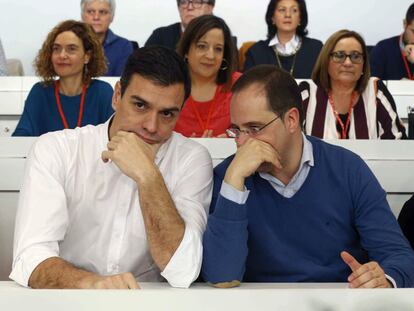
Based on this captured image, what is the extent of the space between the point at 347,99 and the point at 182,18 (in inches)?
50.4

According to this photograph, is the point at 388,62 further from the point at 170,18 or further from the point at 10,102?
the point at 10,102

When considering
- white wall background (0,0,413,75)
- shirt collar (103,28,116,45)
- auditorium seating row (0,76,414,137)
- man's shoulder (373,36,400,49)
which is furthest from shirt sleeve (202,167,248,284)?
white wall background (0,0,413,75)

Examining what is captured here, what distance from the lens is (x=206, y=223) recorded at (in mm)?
1789

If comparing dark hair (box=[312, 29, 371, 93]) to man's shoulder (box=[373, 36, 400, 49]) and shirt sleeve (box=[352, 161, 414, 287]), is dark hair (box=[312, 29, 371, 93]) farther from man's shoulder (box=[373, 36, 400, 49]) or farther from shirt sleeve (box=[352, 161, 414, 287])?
shirt sleeve (box=[352, 161, 414, 287])

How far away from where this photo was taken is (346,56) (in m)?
3.35

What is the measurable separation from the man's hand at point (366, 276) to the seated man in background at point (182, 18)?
107 inches

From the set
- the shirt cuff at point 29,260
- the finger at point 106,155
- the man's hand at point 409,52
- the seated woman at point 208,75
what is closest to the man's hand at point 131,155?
the finger at point 106,155

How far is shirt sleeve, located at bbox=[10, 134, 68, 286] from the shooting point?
1655 millimetres

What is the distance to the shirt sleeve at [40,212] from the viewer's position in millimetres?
1655

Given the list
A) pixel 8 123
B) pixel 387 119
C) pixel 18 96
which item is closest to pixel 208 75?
pixel 387 119

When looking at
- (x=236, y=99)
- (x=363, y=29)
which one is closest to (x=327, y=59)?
(x=236, y=99)

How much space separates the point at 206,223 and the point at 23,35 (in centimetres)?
440

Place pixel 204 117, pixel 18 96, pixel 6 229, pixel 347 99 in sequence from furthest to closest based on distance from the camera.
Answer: pixel 18 96
pixel 347 99
pixel 204 117
pixel 6 229

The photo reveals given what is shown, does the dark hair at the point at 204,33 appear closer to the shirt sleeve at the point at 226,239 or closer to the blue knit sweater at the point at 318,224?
the blue knit sweater at the point at 318,224
